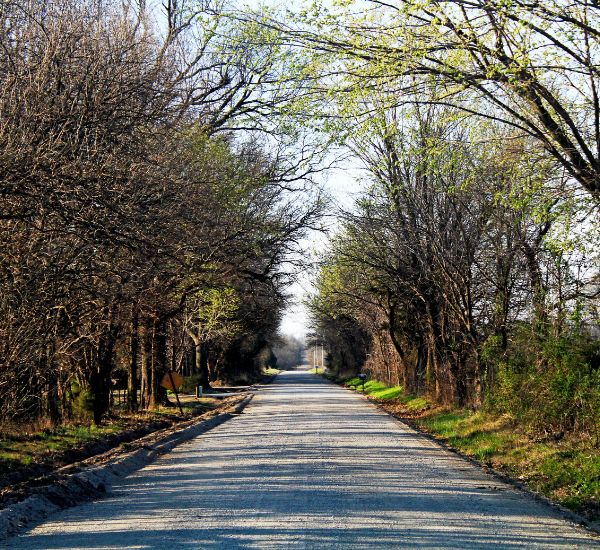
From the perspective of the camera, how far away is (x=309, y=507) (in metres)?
9.23

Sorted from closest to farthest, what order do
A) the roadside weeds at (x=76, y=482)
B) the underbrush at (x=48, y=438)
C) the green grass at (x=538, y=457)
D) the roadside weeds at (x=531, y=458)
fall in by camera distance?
the roadside weeds at (x=76, y=482) < the roadside weeds at (x=531, y=458) < the green grass at (x=538, y=457) < the underbrush at (x=48, y=438)

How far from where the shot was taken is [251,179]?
72.1ft

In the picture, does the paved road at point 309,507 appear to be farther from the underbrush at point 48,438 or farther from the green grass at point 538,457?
the underbrush at point 48,438

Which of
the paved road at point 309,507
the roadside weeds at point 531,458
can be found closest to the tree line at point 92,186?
the paved road at point 309,507

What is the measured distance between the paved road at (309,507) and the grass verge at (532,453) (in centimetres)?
62

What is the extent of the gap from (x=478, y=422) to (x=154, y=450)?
843 cm

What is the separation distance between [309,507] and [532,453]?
20.5 feet

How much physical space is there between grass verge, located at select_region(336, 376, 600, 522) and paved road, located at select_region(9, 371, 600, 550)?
24.5 inches

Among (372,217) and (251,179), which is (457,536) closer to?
(251,179)

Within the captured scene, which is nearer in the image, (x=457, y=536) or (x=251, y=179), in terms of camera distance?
(x=457, y=536)

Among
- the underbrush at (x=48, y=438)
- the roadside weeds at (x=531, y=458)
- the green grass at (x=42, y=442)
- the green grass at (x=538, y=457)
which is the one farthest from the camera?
the underbrush at (x=48, y=438)

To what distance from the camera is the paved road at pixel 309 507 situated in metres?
7.62

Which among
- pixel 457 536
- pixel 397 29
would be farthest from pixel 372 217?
pixel 457 536

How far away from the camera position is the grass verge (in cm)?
1062
